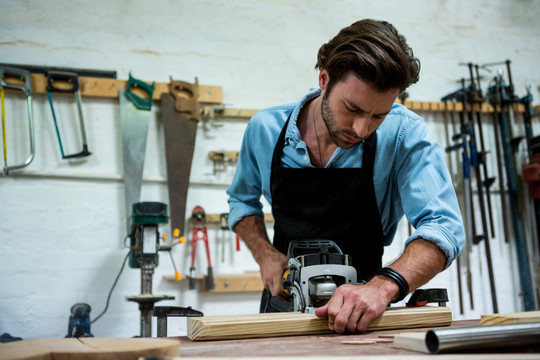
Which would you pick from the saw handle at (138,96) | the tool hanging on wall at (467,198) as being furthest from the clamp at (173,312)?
the tool hanging on wall at (467,198)

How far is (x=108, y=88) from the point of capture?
3.54 metres

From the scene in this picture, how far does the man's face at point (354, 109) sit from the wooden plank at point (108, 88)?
6.61 feet

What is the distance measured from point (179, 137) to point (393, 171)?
2097 mm

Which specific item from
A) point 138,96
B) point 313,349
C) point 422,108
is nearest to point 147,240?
point 138,96

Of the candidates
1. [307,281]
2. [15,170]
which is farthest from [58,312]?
[307,281]

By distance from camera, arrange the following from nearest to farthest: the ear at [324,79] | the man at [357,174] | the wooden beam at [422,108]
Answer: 1. the man at [357,174]
2. the ear at [324,79]
3. the wooden beam at [422,108]

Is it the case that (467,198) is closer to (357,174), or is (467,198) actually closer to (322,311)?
(357,174)

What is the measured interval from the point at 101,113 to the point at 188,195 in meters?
0.89

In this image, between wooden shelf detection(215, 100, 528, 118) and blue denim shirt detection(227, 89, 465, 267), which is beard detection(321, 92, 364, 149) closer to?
blue denim shirt detection(227, 89, 465, 267)

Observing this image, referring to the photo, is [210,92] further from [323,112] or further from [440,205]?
[440,205]

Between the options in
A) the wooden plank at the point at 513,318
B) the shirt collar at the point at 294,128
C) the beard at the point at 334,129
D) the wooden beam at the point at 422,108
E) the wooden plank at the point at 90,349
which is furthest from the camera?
the wooden beam at the point at 422,108

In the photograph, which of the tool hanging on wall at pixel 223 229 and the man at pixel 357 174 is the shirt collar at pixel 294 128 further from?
the tool hanging on wall at pixel 223 229

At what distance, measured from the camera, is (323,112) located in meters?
1.92

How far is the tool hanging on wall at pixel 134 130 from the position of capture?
3.50 m
